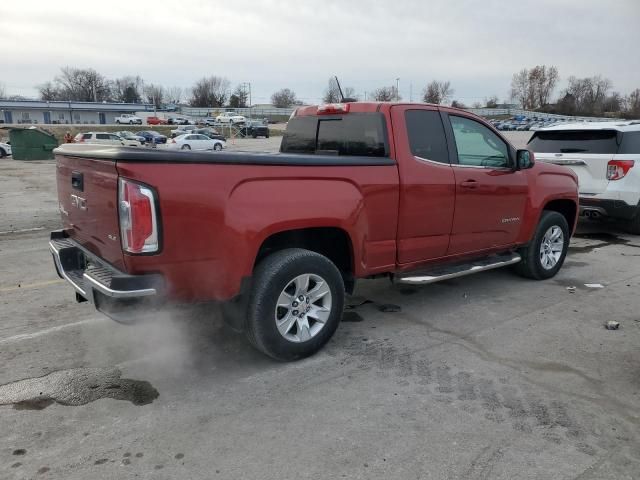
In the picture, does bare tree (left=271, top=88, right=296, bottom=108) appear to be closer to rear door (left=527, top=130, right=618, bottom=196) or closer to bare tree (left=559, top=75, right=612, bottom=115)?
bare tree (left=559, top=75, right=612, bottom=115)

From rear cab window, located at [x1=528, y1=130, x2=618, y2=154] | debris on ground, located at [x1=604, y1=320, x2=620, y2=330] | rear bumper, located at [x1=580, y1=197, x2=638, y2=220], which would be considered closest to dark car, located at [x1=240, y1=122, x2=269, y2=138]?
rear cab window, located at [x1=528, y1=130, x2=618, y2=154]

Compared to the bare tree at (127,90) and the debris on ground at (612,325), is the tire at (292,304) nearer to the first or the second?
the debris on ground at (612,325)

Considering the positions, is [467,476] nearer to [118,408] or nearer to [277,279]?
[277,279]

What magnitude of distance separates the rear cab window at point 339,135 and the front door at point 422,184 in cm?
→ 16

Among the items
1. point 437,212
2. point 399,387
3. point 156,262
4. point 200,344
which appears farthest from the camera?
point 437,212

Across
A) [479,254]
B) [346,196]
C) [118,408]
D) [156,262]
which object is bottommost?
[118,408]

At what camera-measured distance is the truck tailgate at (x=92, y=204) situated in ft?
10.6

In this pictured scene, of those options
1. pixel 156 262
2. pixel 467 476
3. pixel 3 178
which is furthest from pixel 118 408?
pixel 3 178

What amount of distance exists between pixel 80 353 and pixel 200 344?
0.92 metres

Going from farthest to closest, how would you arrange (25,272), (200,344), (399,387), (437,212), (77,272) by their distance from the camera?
(25,272) → (437,212) → (200,344) → (77,272) → (399,387)

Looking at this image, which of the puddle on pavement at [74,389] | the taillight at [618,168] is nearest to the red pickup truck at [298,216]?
the puddle on pavement at [74,389]

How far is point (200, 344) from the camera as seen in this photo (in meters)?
4.30

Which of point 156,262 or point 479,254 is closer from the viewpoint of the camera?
point 156,262

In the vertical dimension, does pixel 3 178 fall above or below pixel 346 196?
below
